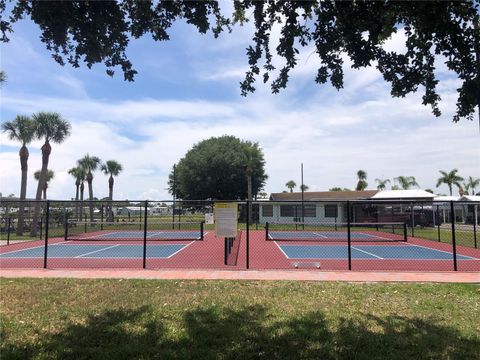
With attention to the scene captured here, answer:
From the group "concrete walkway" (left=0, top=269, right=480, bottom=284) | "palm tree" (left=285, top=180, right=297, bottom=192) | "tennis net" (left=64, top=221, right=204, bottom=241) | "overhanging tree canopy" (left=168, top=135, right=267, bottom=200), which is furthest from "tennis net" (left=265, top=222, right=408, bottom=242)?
"palm tree" (left=285, top=180, right=297, bottom=192)

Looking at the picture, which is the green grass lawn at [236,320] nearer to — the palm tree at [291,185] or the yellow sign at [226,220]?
the yellow sign at [226,220]

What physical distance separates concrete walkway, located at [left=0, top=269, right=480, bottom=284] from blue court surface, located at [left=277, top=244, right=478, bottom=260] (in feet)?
17.2

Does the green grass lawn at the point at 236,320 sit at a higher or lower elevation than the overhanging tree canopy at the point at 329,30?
lower

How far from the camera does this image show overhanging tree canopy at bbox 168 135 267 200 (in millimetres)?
58938

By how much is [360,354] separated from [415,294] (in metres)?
4.47

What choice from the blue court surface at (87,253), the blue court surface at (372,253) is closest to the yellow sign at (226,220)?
the blue court surface at (87,253)

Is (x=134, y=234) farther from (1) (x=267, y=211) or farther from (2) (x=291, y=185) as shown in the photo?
(2) (x=291, y=185)

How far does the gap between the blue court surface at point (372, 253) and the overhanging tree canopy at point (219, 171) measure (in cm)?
3582

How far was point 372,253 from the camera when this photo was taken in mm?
19438

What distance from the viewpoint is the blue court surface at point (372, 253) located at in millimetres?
17781

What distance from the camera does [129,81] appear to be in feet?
19.7

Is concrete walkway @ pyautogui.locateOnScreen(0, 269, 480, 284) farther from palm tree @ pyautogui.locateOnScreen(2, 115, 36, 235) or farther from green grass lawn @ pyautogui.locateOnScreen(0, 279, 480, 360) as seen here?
palm tree @ pyautogui.locateOnScreen(2, 115, 36, 235)

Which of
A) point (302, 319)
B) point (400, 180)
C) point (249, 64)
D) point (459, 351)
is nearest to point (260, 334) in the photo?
point (302, 319)

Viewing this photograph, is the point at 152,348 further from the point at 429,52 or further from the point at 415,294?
the point at 415,294
